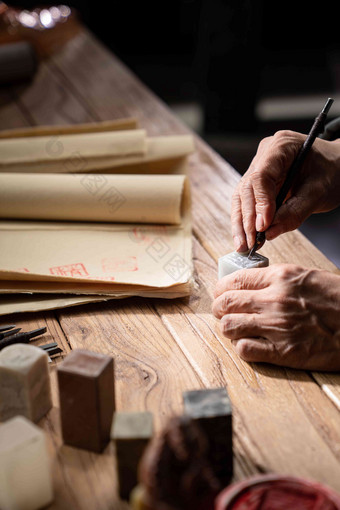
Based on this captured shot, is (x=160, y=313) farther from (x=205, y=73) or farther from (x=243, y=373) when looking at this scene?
(x=205, y=73)

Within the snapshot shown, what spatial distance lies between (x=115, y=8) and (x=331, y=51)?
235 centimetres

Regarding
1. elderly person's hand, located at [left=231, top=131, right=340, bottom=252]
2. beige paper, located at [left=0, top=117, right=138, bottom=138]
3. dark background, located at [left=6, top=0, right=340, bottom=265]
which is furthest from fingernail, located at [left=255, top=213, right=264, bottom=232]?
dark background, located at [left=6, top=0, right=340, bottom=265]

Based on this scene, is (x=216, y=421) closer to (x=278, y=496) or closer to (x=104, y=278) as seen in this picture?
(x=278, y=496)

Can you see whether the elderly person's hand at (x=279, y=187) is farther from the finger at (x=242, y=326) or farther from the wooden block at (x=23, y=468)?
the wooden block at (x=23, y=468)

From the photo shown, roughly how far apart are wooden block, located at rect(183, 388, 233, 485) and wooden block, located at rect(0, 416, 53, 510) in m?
0.22

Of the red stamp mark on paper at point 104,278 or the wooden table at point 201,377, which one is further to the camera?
the red stamp mark on paper at point 104,278

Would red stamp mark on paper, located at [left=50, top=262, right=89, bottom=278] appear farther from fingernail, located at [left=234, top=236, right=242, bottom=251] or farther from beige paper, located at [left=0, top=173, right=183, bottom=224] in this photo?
fingernail, located at [left=234, top=236, right=242, bottom=251]

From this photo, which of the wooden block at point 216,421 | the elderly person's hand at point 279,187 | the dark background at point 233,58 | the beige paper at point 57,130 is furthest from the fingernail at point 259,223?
the dark background at point 233,58

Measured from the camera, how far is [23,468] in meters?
0.80

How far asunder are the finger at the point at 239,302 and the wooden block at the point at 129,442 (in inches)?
16.4

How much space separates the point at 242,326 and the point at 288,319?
0.31ft

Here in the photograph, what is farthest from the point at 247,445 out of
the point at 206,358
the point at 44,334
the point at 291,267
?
the point at 44,334

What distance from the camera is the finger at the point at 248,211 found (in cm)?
138

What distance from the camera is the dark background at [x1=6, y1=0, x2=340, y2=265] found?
3.94 m
